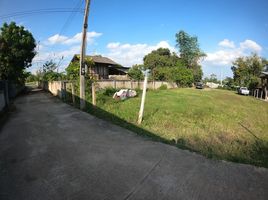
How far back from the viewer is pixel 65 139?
20.2 feet

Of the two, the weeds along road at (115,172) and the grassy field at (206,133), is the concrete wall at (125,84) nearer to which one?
the grassy field at (206,133)

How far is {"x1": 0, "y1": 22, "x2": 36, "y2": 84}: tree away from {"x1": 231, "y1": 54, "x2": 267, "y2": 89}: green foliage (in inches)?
1556

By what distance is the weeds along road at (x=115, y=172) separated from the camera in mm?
3281

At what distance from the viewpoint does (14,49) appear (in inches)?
958

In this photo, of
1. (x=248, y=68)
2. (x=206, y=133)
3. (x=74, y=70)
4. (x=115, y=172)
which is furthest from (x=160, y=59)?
(x=115, y=172)

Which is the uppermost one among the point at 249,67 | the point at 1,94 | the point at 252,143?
the point at 249,67

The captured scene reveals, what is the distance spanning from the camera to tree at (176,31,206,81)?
56.4 m

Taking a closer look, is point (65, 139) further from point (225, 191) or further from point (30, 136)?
point (225, 191)

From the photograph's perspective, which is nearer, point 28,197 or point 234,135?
point 28,197

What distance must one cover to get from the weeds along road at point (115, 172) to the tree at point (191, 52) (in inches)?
2125

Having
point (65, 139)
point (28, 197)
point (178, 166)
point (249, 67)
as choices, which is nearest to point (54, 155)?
point (65, 139)

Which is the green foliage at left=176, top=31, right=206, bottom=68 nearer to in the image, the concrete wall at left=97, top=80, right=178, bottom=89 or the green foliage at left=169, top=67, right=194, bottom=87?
the green foliage at left=169, top=67, right=194, bottom=87

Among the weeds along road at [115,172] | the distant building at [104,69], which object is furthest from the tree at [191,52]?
the weeds along road at [115,172]

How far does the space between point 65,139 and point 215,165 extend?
421 centimetres
